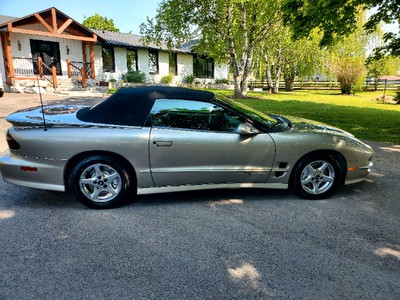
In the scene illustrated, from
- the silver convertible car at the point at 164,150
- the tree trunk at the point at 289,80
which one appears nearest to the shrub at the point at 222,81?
the tree trunk at the point at 289,80

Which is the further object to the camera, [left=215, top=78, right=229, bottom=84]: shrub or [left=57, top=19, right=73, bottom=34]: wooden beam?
[left=215, top=78, right=229, bottom=84]: shrub

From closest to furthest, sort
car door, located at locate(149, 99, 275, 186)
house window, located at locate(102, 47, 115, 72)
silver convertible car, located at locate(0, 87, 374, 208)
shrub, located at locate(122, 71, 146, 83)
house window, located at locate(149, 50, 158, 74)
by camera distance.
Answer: silver convertible car, located at locate(0, 87, 374, 208) < car door, located at locate(149, 99, 275, 186) < house window, located at locate(102, 47, 115, 72) < shrub, located at locate(122, 71, 146, 83) < house window, located at locate(149, 50, 158, 74)

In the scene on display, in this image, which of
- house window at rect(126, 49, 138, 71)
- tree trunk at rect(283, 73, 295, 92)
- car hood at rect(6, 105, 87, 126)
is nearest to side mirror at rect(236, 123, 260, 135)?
car hood at rect(6, 105, 87, 126)

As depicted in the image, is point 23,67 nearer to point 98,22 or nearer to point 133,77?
point 133,77

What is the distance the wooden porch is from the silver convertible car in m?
16.9

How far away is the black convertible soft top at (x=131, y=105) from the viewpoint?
12.3 feet

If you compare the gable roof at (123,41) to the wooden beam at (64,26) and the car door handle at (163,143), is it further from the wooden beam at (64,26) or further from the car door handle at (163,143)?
the car door handle at (163,143)

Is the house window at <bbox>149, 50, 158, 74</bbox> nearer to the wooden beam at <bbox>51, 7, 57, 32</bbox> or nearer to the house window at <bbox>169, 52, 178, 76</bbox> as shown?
the house window at <bbox>169, 52, 178, 76</bbox>

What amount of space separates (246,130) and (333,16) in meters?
7.79

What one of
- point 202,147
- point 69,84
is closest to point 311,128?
point 202,147

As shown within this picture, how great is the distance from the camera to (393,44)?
1078 cm

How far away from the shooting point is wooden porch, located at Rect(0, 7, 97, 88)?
18859 mm

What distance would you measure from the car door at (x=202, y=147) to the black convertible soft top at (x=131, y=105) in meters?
0.09

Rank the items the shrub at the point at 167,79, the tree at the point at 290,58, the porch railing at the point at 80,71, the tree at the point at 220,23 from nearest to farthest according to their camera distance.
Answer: the tree at the point at 220,23 → the porch railing at the point at 80,71 → the shrub at the point at 167,79 → the tree at the point at 290,58
